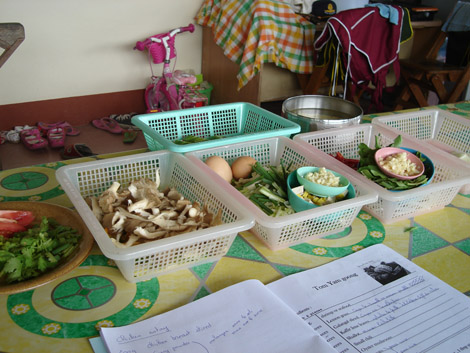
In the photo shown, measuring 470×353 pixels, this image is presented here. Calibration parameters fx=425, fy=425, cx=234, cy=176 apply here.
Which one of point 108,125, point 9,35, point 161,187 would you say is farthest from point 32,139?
point 161,187

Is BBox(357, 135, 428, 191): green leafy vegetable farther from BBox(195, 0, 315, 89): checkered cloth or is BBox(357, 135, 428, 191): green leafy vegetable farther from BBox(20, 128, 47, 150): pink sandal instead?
BBox(20, 128, 47, 150): pink sandal

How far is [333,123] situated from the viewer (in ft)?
4.28

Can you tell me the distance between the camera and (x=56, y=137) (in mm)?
2842

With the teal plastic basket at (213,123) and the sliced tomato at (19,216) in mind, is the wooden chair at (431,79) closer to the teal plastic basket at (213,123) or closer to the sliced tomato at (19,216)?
the teal plastic basket at (213,123)

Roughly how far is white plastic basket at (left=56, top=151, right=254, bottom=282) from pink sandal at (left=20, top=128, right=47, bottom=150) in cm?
198

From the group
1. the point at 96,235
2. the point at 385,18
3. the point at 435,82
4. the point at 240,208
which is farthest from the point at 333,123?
the point at 435,82

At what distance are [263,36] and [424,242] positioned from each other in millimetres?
2058

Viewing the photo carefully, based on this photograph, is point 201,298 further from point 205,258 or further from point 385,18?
point 385,18

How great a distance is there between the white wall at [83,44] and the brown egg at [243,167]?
234 centimetres

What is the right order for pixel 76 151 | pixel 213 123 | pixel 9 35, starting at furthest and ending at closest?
pixel 76 151 < pixel 9 35 < pixel 213 123

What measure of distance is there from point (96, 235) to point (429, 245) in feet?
2.30

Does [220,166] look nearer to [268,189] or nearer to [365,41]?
[268,189]

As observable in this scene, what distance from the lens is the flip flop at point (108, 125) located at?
3078 millimetres

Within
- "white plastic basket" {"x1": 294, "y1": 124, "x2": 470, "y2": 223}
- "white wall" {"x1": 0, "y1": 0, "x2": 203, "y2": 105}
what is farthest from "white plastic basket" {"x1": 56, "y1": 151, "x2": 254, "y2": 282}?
"white wall" {"x1": 0, "y1": 0, "x2": 203, "y2": 105}
